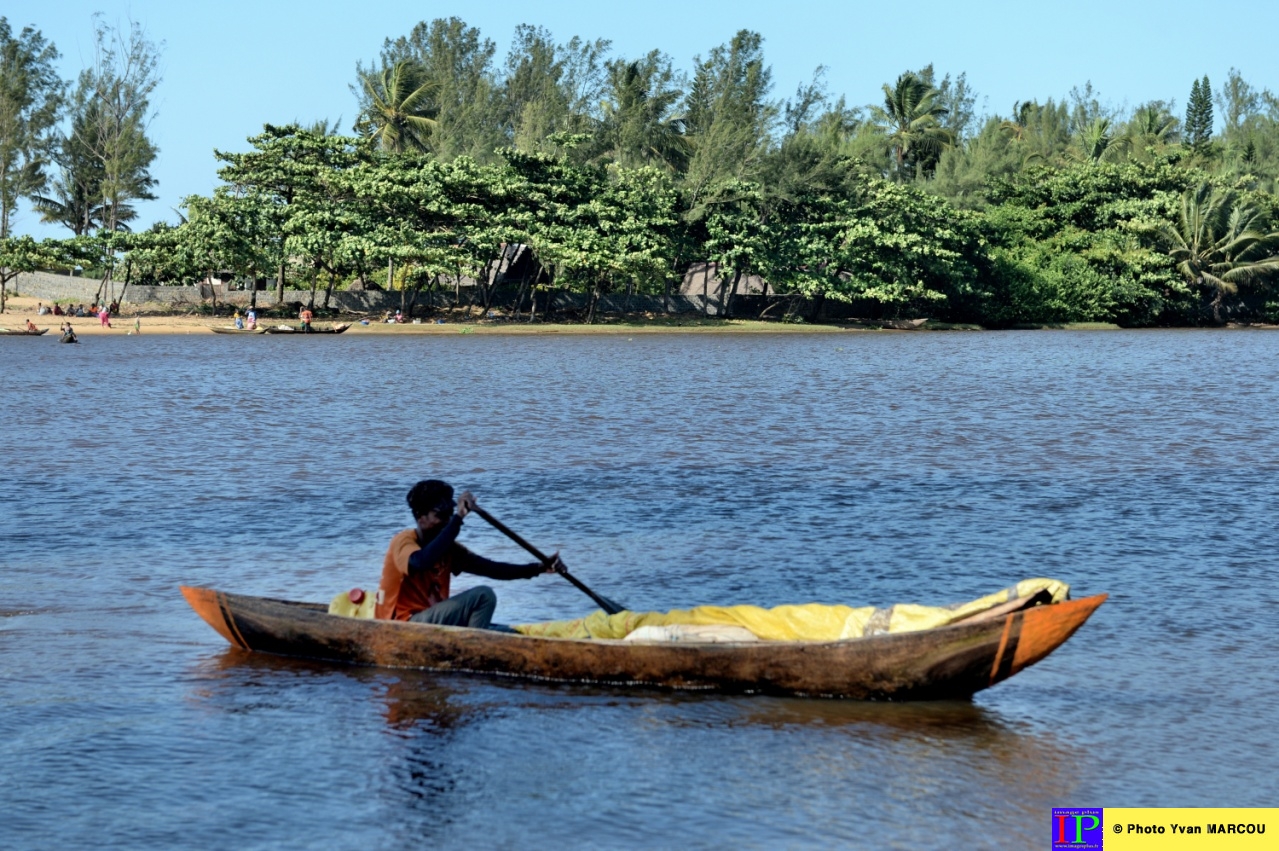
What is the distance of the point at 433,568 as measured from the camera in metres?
9.68

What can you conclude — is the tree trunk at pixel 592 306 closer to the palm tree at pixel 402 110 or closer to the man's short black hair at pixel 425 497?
the palm tree at pixel 402 110

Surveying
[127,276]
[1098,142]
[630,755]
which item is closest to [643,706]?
[630,755]

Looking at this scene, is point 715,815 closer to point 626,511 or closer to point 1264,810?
point 1264,810

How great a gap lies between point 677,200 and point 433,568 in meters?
52.4

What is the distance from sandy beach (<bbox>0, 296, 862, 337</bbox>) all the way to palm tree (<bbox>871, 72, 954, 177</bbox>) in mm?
22097

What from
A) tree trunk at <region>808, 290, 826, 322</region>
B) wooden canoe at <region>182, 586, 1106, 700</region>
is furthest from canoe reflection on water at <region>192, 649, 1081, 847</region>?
tree trunk at <region>808, 290, 826, 322</region>

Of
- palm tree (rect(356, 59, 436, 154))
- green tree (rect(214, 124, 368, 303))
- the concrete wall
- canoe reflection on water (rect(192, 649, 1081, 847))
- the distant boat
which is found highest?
palm tree (rect(356, 59, 436, 154))

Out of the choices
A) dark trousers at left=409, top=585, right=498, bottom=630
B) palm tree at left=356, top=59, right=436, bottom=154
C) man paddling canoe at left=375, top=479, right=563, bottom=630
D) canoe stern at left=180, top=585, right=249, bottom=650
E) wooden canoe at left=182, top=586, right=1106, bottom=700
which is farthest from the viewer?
palm tree at left=356, top=59, right=436, bottom=154

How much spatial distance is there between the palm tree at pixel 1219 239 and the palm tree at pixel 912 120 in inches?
672

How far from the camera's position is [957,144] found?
289 ft

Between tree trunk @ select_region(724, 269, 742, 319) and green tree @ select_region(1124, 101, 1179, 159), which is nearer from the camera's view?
tree trunk @ select_region(724, 269, 742, 319)

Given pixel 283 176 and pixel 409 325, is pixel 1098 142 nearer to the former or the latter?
pixel 409 325

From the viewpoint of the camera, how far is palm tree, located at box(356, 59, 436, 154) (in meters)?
71.6

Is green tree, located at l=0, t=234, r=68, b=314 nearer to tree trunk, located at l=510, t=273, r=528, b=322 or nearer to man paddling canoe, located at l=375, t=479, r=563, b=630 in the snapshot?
tree trunk, located at l=510, t=273, r=528, b=322
